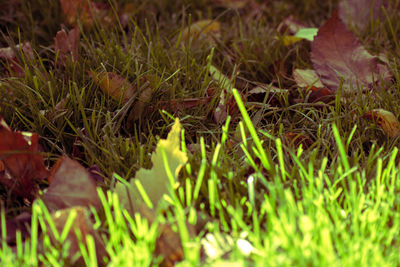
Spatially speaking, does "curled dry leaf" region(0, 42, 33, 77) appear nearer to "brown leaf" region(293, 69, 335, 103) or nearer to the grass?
the grass

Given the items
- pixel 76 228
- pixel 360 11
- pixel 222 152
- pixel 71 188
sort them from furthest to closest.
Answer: pixel 360 11
pixel 222 152
pixel 71 188
pixel 76 228

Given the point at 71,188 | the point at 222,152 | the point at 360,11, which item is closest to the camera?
the point at 71,188

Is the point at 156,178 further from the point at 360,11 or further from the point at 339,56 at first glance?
the point at 360,11

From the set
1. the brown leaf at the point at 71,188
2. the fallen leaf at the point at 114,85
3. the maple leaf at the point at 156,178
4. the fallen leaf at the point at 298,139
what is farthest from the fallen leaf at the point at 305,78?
the brown leaf at the point at 71,188

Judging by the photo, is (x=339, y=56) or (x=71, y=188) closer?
(x=71, y=188)

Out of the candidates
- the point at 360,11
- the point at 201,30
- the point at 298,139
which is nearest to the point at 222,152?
the point at 298,139

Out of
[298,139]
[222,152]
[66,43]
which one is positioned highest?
[66,43]

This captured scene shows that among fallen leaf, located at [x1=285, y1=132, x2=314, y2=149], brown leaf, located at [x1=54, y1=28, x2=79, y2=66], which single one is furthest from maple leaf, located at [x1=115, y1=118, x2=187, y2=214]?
brown leaf, located at [x1=54, y1=28, x2=79, y2=66]
